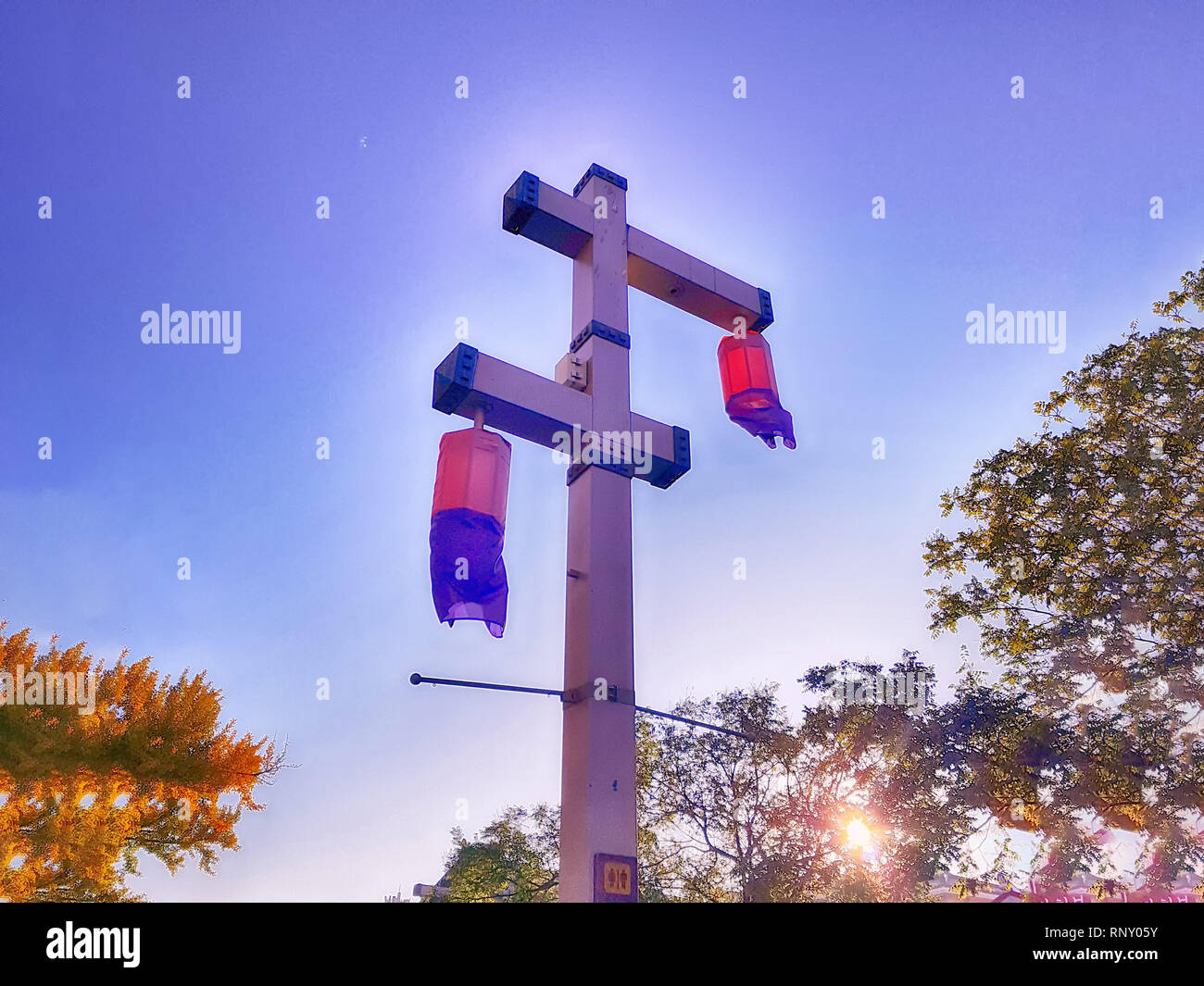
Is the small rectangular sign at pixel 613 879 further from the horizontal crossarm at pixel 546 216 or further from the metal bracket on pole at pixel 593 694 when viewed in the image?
the horizontal crossarm at pixel 546 216

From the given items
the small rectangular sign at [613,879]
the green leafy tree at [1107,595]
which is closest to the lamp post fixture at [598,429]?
the small rectangular sign at [613,879]

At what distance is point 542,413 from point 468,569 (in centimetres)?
107

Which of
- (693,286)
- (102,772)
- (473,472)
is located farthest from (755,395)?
(102,772)

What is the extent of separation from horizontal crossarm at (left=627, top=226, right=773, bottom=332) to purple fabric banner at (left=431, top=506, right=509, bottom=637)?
250 cm

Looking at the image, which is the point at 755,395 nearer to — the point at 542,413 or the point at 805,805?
the point at 542,413

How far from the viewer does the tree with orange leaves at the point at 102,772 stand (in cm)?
1895

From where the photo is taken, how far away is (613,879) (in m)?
3.67

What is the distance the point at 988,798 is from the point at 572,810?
489 inches

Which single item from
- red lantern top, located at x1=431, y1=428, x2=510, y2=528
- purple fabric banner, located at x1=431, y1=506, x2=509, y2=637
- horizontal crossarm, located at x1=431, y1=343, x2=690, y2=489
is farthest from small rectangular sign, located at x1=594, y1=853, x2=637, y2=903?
horizontal crossarm, located at x1=431, y1=343, x2=690, y2=489

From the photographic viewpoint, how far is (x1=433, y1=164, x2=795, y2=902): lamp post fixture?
12.6 ft

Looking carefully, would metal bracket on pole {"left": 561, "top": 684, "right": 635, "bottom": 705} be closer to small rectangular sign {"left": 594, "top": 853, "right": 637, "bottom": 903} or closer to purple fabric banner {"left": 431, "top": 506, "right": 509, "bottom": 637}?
purple fabric banner {"left": 431, "top": 506, "right": 509, "bottom": 637}
